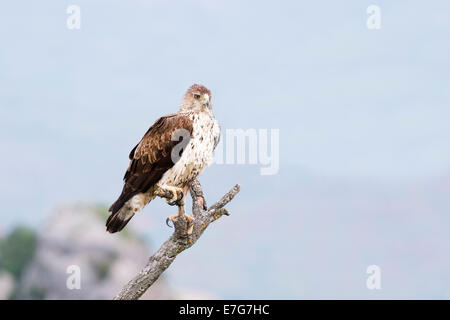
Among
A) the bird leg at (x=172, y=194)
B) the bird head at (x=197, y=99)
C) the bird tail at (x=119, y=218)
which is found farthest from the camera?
the bird head at (x=197, y=99)

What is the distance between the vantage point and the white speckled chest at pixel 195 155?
8.12 m

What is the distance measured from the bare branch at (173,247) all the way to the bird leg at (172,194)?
0.10 meters

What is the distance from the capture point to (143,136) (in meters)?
8.58

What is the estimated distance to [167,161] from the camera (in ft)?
26.7

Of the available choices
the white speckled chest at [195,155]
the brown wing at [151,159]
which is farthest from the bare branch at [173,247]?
the brown wing at [151,159]

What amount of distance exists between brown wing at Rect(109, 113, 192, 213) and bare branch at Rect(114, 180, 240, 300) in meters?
0.64

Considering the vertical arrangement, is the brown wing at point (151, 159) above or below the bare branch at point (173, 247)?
above

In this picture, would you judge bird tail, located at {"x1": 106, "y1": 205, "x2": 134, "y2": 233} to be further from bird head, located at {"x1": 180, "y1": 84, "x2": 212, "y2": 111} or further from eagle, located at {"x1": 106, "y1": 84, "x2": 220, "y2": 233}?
bird head, located at {"x1": 180, "y1": 84, "x2": 212, "y2": 111}

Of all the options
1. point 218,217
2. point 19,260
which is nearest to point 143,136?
point 218,217

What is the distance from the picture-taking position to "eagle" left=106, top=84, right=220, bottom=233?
8148 mm

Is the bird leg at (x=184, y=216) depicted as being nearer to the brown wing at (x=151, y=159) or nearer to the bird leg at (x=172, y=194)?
the bird leg at (x=172, y=194)

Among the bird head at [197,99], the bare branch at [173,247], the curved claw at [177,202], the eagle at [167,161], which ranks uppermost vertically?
the bird head at [197,99]
